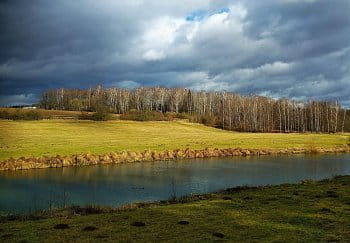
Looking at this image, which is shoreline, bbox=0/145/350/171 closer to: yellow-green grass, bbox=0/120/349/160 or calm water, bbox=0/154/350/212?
yellow-green grass, bbox=0/120/349/160

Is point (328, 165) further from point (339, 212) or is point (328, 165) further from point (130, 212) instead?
point (130, 212)

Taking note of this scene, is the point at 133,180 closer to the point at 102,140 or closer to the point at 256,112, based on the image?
the point at 102,140

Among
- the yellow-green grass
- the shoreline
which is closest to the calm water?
the shoreline

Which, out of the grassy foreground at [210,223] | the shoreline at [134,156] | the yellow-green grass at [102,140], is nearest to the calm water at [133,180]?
the shoreline at [134,156]

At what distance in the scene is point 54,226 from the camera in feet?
58.3

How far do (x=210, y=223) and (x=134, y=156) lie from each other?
50652 mm

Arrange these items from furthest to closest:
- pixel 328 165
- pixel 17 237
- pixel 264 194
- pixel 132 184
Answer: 1. pixel 328 165
2. pixel 132 184
3. pixel 264 194
4. pixel 17 237

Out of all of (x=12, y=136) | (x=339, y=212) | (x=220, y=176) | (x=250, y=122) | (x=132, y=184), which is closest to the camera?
(x=339, y=212)

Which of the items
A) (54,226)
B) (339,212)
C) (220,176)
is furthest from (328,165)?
(54,226)

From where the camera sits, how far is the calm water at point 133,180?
35.8 m

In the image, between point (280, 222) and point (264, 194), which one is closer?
point (280, 222)

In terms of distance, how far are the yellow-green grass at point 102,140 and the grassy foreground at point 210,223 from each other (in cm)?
4220

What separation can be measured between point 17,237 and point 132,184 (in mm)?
27536

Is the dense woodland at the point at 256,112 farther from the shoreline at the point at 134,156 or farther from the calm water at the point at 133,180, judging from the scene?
the calm water at the point at 133,180
